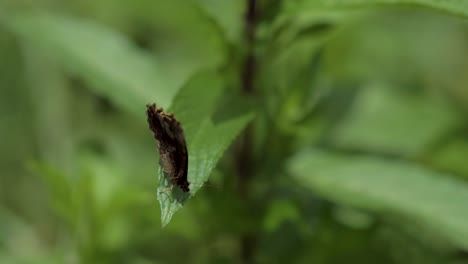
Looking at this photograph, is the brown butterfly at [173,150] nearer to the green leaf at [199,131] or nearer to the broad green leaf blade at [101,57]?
the green leaf at [199,131]

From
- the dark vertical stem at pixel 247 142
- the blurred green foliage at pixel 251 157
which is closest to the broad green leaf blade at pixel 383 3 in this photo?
the blurred green foliage at pixel 251 157

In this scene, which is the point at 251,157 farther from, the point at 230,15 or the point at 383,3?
the point at 383,3

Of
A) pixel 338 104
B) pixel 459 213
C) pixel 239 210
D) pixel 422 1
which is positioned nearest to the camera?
pixel 422 1

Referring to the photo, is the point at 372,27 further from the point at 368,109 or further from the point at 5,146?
A: the point at 5,146

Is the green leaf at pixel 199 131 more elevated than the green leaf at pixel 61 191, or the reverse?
the green leaf at pixel 61 191

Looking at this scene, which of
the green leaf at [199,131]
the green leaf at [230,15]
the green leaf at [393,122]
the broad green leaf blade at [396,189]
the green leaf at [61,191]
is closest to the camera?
the green leaf at [199,131]

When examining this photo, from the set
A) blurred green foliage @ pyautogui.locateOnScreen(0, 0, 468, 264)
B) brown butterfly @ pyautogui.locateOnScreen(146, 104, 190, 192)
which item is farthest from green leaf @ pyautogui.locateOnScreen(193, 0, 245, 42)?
brown butterfly @ pyautogui.locateOnScreen(146, 104, 190, 192)

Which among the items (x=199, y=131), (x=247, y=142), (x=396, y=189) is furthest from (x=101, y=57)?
(x=396, y=189)

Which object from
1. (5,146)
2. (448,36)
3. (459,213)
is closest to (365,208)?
Answer: (459,213)
